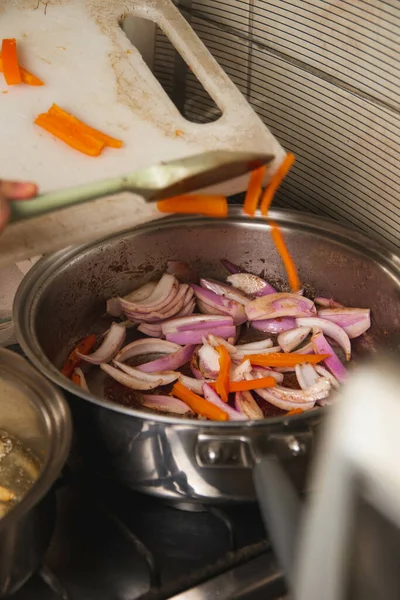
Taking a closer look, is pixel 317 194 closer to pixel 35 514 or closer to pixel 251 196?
pixel 251 196

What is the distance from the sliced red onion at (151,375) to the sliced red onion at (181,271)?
0.65 ft

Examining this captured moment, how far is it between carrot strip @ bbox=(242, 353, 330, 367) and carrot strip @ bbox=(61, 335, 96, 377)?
0.75 feet

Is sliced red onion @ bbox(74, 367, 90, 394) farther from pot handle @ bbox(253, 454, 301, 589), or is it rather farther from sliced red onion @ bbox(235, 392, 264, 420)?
pot handle @ bbox(253, 454, 301, 589)

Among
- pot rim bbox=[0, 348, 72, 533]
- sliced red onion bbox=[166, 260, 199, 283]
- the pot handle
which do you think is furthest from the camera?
sliced red onion bbox=[166, 260, 199, 283]

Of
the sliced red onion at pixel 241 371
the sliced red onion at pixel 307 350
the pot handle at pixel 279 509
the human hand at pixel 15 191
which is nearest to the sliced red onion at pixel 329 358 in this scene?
the sliced red onion at pixel 307 350

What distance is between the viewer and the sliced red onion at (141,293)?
44.4 inches

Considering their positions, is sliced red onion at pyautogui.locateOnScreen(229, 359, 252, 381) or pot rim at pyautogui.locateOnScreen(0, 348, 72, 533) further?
sliced red onion at pyautogui.locateOnScreen(229, 359, 252, 381)

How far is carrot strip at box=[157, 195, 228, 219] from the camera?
779 mm

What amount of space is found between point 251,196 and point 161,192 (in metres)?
0.12

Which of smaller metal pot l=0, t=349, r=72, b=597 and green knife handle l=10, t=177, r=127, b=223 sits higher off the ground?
green knife handle l=10, t=177, r=127, b=223

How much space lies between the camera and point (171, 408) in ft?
3.15

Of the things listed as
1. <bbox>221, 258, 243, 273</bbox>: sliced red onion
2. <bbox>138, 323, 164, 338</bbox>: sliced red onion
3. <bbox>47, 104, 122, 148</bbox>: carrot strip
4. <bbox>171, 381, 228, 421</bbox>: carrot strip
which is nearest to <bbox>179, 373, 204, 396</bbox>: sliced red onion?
<bbox>171, 381, 228, 421</bbox>: carrot strip

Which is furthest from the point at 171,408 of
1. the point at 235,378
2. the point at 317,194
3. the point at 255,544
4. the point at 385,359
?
the point at 317,194

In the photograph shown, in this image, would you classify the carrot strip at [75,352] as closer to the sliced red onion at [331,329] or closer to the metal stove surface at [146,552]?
the metal stove surface at [146,552]
